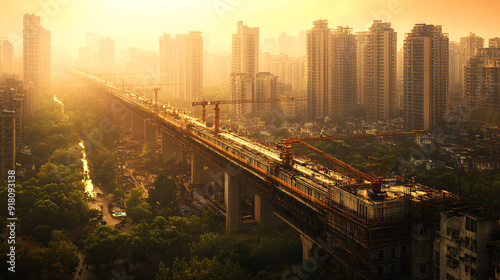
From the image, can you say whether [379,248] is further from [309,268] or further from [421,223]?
[309,268]

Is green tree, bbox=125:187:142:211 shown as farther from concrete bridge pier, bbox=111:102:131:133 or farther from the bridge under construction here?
concrete bridge pier, bbox=111:102:131:133

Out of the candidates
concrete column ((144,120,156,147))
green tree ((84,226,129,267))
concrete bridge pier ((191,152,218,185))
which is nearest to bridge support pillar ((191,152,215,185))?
concrete bridge pier ((191,152,218,185))

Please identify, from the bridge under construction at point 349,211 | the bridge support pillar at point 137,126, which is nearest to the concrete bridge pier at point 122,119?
the bridge support pillar at point 137,126

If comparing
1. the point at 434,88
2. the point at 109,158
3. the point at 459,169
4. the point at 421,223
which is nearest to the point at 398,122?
the point at 434,88

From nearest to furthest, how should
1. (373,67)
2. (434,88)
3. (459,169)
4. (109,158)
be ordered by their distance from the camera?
(459,169), (109,158), (434,88), (373,67)

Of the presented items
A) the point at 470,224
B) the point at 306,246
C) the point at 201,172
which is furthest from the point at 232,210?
the point at 470,224

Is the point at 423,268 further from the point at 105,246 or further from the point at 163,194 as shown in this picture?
the point at 163,194

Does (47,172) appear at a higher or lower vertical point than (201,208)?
higher
